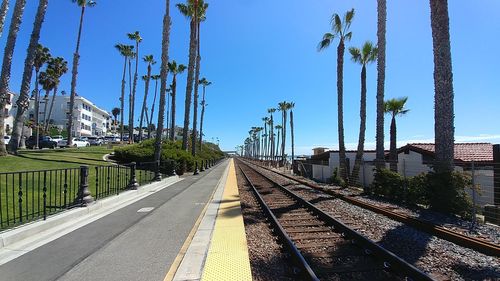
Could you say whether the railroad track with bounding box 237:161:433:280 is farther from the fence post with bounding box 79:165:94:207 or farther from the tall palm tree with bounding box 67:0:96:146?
the tall palm tree with bounding box 67:0:96:146

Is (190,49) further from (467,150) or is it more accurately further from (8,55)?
(467,150)

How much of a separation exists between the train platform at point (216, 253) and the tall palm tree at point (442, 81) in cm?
770

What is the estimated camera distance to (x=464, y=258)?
6812mm

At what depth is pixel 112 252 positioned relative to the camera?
23.4 ft

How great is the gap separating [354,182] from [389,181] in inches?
294

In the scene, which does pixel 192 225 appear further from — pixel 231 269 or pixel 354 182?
pixel 354 182

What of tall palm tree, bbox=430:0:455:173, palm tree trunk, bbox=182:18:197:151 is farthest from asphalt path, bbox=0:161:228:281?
palm tree trunk, bbox=182:18:197:151

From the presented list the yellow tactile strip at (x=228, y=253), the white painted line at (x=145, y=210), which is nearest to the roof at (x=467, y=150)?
the white painted line at (x=145, y=210)

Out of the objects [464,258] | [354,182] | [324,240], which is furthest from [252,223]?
[354,182]

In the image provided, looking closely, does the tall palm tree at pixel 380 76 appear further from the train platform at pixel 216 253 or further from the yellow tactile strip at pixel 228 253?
the train platform at pixel 216 253

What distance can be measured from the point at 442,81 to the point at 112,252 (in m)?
12.1

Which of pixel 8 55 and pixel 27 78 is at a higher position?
pixel 8 55

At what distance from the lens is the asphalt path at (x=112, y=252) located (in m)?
5.86

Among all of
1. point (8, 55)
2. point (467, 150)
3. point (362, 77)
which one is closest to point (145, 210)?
point (8, 55)
